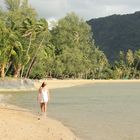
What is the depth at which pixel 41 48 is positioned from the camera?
86.2m

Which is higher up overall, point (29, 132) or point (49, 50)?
point (49, 50)

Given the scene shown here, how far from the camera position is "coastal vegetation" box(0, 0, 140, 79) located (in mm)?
76312

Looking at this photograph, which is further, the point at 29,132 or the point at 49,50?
the point at 49,50

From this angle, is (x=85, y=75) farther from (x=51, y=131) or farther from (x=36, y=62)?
(x=51, y=131)

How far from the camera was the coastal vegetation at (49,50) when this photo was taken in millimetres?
76312

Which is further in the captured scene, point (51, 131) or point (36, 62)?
point (36, 62)

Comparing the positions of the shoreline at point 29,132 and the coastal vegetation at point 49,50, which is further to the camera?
the coastal vegetation at point 49,50

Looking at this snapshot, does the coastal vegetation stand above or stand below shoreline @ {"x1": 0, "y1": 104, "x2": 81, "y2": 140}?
above

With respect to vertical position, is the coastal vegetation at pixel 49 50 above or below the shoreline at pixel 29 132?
above

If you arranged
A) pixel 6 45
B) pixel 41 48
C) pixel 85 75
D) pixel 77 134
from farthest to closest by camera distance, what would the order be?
1. pixel 85 75
2. pixel 41 48
3. pixel 6 45
4. pixel 77 134

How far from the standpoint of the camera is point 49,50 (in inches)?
3767

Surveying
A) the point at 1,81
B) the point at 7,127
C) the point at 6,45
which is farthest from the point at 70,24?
the point at 7,127

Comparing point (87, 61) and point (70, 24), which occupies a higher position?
point (70, 24)

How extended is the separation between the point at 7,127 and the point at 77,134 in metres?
3.32
